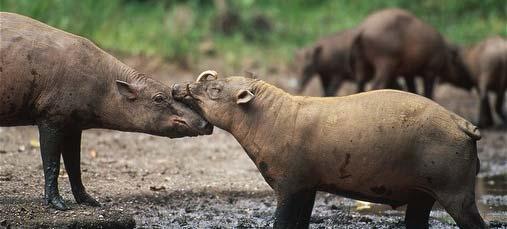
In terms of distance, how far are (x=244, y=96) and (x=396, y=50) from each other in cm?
747

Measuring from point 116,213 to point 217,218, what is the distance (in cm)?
103

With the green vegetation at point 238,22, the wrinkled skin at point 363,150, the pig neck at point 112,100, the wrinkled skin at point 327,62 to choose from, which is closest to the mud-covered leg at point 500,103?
the wrinkled skin at point 327,62

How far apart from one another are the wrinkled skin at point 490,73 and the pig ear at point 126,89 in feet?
28.1

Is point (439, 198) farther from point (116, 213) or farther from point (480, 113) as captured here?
point (480, 113)

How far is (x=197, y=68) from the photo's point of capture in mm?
18734

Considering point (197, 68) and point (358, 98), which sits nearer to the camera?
point (358, 98)

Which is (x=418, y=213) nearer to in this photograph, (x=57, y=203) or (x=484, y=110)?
(x=57, y=203)

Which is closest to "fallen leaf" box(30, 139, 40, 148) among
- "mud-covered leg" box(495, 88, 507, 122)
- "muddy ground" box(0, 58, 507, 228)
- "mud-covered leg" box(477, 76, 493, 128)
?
"muddy ground" box(0, 58, 507, 228)

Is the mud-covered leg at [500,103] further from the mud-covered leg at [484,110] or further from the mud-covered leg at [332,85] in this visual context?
the mud-covered leg at [332,85]

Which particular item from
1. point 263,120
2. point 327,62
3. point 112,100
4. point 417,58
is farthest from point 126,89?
point 327,62

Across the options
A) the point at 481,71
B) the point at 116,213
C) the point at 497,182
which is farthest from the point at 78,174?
the point at 481,71

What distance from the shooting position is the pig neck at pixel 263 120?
823cm

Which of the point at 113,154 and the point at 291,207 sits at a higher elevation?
the point at 113,154

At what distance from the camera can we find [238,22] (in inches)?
824
